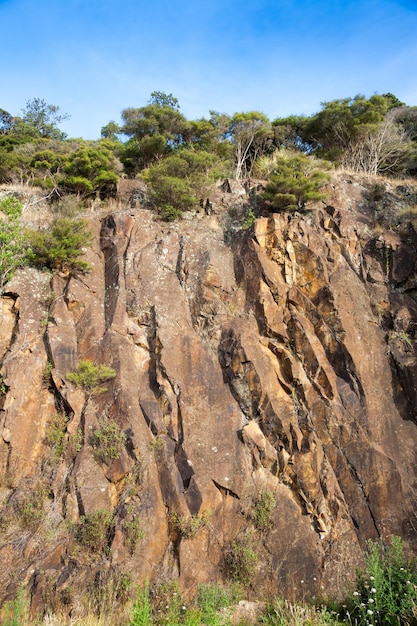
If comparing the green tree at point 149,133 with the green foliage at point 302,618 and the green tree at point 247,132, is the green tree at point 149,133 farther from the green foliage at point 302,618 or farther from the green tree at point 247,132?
the green foliage at point 302,618

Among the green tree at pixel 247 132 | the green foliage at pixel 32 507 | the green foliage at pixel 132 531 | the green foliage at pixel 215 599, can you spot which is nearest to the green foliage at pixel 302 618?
the green foliage at pixel 215 599

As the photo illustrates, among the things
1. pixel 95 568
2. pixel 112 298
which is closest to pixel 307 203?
pixel 112 298

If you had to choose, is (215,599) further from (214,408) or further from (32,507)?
(32,507)

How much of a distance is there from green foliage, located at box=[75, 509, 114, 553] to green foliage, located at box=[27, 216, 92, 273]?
7.33m

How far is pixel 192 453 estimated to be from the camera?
9188mm

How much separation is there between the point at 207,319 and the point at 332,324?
375 centimetres

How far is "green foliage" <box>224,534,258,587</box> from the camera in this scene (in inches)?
312

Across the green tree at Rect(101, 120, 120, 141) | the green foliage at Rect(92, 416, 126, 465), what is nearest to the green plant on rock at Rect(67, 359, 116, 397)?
the green foliage at Rect(92, 416, 126, 465)

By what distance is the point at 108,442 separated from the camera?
29.6 ft

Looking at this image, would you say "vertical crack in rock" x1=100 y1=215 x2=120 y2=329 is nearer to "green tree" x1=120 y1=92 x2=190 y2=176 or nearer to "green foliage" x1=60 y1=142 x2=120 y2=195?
"green foliage" x1=60 y1=142 x2=120 y2=195

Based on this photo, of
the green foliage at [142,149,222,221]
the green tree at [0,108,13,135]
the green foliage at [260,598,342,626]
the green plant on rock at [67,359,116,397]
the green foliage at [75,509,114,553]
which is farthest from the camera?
the green tree at [0,108,13,135]

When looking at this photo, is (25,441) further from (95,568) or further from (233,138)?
(233,138)

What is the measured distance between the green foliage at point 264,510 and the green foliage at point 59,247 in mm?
8437

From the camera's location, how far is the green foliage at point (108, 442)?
8.91 meters
